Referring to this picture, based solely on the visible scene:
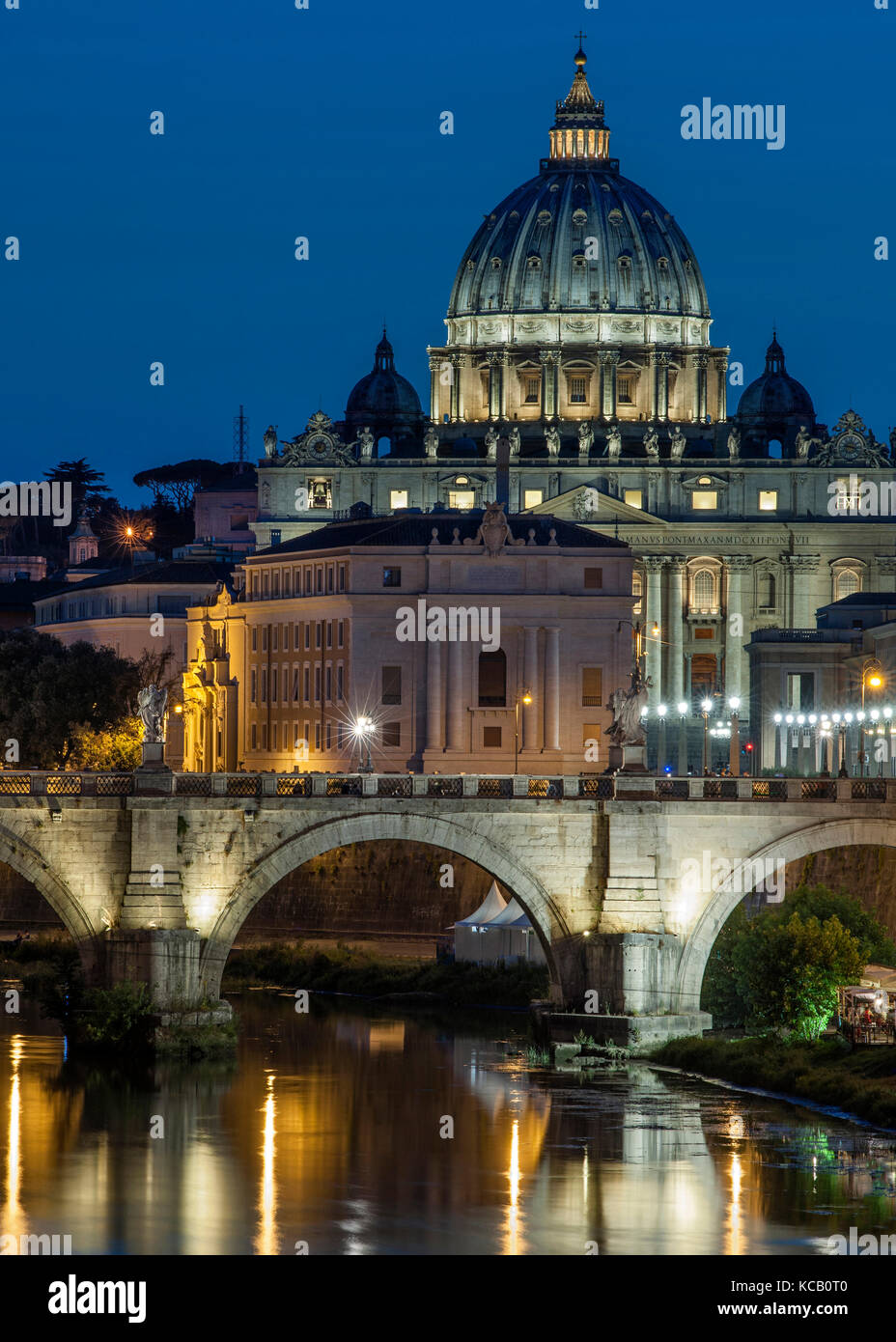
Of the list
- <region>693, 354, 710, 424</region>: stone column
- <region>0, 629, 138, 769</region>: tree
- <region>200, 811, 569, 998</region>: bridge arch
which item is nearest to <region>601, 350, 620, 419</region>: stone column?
<region>693, 354, 710, 424</region>: stone column

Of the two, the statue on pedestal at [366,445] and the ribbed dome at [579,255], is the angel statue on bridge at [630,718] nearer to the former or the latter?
the statue on pedestal at [366,445]

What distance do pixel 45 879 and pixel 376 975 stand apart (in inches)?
763

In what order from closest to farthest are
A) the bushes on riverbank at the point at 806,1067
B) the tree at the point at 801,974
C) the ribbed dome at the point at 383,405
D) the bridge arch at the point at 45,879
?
1. the bushes on riverbank at the point at 806,1067
2. the tree at the point at 801,974
3. the bridge arch at the point at 45,879
4. the ribbed dome at the point at 383,405

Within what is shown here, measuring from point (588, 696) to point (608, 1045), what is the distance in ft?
180

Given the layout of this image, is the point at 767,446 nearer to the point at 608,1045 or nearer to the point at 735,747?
the point at 735,747

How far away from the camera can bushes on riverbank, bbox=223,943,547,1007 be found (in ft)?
245

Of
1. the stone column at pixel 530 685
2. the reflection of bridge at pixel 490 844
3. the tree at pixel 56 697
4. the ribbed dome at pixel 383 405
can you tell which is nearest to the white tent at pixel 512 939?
the reflection of bridge at pixel 490 844

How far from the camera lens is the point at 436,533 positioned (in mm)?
117562

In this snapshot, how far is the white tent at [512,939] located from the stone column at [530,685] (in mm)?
35729

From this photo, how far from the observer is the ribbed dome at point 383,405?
566ft

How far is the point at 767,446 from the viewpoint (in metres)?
170

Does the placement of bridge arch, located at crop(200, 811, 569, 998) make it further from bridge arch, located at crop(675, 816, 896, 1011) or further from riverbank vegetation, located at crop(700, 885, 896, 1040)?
riverbank vegetation, located at crop(700, 885, 896, 1040)

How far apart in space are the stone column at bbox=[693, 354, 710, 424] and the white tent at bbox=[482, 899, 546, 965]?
10446 centimetres
